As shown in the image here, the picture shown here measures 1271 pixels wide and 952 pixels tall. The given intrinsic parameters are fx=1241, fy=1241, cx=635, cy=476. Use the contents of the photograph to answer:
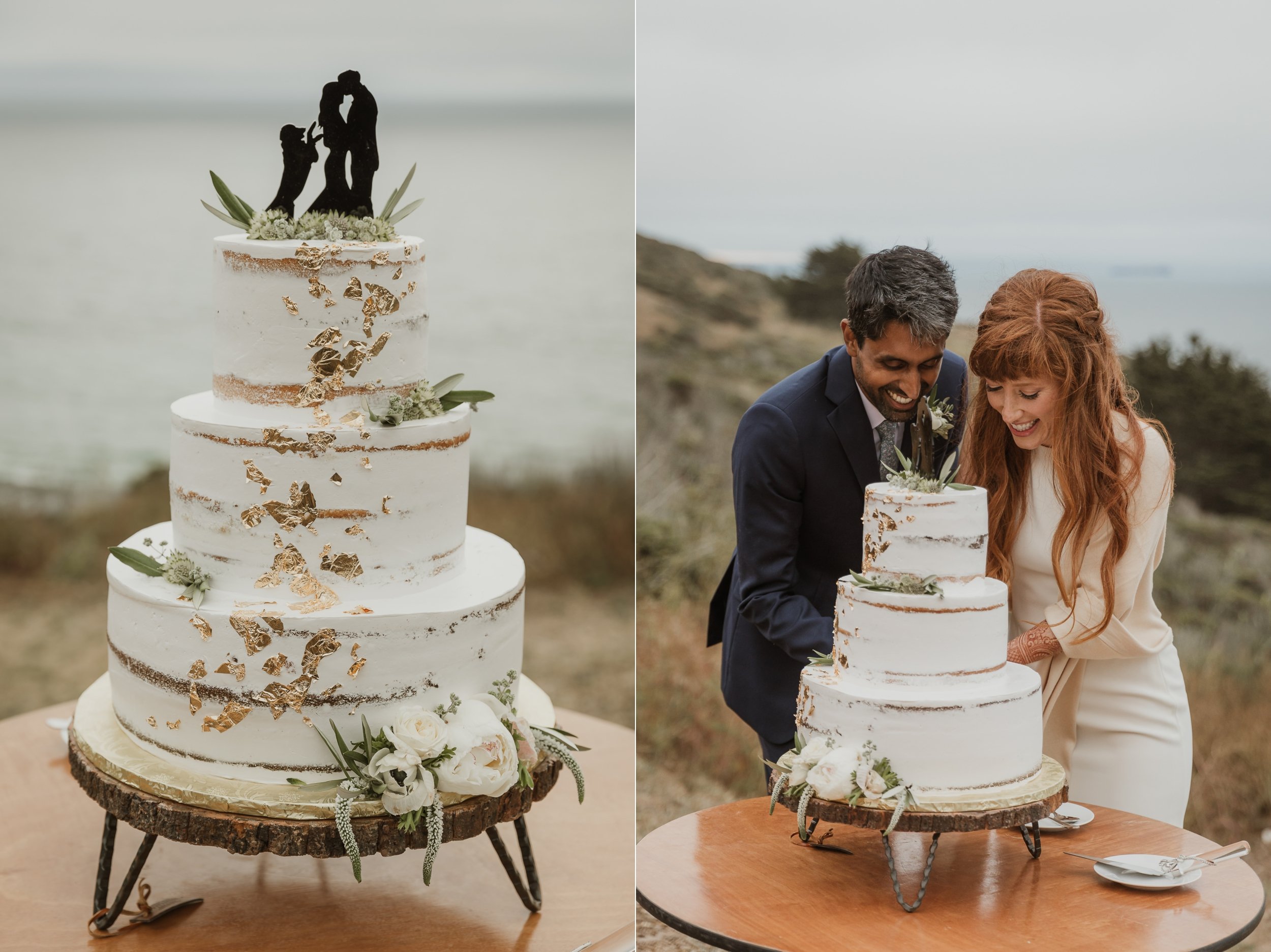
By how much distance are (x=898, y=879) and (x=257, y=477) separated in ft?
5.80

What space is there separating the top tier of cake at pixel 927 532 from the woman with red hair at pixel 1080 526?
298 mm

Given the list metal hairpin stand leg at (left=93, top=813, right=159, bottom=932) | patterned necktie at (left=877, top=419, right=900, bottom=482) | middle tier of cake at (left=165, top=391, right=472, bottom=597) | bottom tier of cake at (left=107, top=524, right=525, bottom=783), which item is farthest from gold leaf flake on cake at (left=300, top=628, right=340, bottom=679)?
patterned necktie at (left=877, top=419, right=900, bottom=482)

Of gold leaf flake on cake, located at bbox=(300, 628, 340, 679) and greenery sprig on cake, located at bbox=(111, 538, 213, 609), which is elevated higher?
greenery sprig on cake, located at bbox=(111, 538, 213, 609)

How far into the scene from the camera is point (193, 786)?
9.82 ft

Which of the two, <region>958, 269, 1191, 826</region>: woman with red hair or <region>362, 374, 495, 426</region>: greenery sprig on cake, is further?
<region>362, 374, 495, 426</region>: greenery sprig on cake

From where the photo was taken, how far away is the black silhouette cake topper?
3.08 metres

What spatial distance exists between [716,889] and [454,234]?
275 inches

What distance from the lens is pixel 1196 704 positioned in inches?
261

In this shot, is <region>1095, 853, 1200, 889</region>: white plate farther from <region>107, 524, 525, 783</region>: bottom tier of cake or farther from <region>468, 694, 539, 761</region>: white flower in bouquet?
<region>107, 524, 525, 783</region>: bottom tier of cake

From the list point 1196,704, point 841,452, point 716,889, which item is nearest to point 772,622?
point 841,452

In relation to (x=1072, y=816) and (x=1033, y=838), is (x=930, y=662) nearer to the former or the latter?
(x=1033, y=838)

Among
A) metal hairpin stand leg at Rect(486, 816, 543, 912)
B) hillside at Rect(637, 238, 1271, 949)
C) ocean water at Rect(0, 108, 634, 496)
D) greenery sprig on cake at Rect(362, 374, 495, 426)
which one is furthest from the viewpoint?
ocean water at Rect(0, 108, 634, 496)

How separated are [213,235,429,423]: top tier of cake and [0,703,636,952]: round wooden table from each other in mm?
1393

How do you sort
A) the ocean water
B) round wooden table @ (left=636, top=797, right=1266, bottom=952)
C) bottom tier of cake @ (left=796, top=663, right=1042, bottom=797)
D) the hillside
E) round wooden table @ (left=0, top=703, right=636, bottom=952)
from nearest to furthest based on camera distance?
round wooden table @ (left=636, top=797, right=1266, bottom=952), bottom tier of cake @ (left=796, top=663, right=1042, bottom=797), round wooden table @ (left=0, top=703, right=636, bottom=952), the hillside, the ocean water
